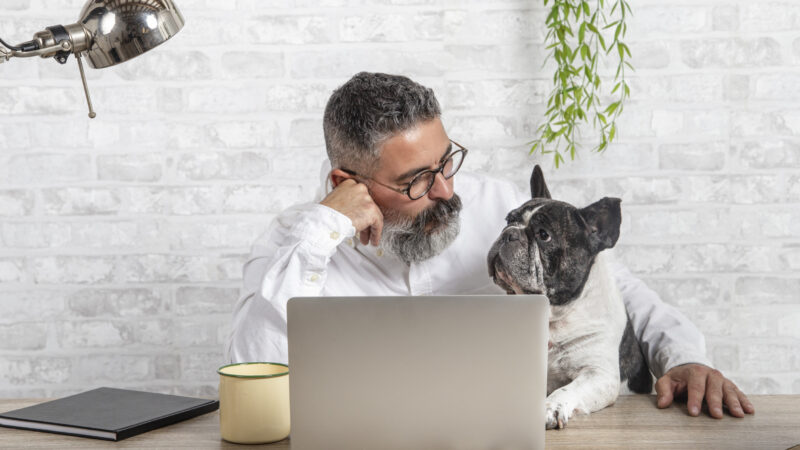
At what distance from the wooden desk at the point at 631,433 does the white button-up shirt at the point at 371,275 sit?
20 centimetres

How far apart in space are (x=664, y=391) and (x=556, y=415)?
0.26 metres

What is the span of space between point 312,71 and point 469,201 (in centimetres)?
65

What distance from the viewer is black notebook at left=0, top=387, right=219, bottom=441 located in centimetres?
117

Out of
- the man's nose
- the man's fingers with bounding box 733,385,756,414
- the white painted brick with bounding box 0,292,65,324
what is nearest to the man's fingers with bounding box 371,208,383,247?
the man's nose

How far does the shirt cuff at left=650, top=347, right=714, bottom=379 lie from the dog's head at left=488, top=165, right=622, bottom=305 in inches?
10.1

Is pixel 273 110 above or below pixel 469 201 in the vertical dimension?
above

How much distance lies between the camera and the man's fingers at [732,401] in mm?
1240

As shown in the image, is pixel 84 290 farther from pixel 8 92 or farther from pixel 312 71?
pixel 312 71

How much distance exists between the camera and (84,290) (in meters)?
2.27

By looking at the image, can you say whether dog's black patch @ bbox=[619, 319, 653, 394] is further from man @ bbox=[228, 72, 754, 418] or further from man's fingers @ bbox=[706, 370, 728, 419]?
man's fingers @ bbox=[706, 370, 728, 419]

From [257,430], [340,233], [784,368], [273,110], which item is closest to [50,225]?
[273,110]

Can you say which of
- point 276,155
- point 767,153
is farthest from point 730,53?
point 276,155

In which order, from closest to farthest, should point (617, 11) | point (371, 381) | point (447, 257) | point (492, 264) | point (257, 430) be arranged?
point (371, 381), point (257, 430), point (492, 264), point (447, 257), point (617, 11)

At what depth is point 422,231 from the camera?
5.81 ft
